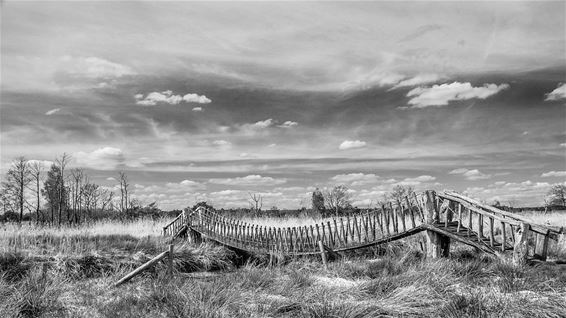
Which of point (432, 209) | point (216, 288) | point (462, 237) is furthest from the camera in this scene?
point (432, 209)

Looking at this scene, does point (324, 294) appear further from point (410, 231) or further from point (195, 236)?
point (195, 236)

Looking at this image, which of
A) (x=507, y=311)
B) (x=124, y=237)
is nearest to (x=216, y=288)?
(x=507, y=311)

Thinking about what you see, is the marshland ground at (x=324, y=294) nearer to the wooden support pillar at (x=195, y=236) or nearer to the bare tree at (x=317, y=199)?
the wooden support pillar at (x=195, y=236)

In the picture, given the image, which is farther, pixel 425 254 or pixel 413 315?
pixel 425 254

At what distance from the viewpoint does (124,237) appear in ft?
57.4

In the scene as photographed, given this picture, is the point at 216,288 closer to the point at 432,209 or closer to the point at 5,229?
the point at 432,209

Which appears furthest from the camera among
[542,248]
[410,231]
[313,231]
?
[313,231]

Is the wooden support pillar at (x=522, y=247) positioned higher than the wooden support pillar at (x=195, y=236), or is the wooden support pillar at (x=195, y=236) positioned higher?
the wooden support pillar at (x=522, y=247)

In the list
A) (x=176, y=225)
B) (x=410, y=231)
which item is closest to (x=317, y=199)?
(x=176, y=225)

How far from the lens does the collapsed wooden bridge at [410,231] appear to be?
9461mm

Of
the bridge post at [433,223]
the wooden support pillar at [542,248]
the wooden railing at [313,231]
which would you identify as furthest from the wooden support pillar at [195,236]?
the wooden support pillar at [542,248]

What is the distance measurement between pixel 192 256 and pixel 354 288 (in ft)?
28.3

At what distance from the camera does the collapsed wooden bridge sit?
9.46 metres

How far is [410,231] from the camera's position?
11852mm
